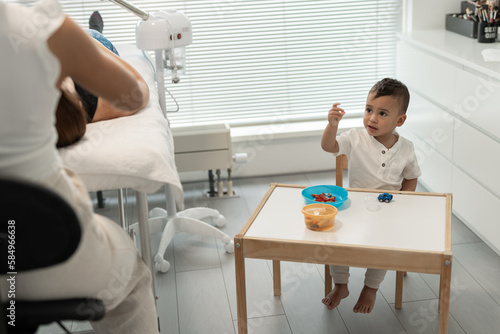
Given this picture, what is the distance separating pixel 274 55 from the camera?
3480 millimetres

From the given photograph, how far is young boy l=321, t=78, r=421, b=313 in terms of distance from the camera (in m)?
2.05

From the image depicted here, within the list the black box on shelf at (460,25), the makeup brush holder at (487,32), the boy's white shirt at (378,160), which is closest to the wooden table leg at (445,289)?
the boy's white shirt at (378,160)

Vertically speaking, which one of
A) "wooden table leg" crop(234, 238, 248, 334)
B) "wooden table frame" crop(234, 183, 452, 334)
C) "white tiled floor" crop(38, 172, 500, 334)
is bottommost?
"white tiled floor" crop(38, 172, 500, 334)

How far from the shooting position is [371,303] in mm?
2033

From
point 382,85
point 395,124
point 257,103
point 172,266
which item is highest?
point 382,85

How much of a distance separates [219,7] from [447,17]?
1224 mm

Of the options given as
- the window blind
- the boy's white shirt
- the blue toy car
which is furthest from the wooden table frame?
the window blind

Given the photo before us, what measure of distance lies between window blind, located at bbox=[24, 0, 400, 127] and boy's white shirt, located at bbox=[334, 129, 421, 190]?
4.78 feet

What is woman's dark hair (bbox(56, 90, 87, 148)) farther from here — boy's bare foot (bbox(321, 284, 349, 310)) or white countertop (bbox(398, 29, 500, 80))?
white countertop (bbox(398, 29, 500, 80))

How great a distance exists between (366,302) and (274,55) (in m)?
1.82

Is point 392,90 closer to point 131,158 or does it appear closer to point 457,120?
point 457,120

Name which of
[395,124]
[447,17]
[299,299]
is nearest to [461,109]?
[395,124]

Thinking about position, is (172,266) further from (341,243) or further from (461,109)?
(461,109)

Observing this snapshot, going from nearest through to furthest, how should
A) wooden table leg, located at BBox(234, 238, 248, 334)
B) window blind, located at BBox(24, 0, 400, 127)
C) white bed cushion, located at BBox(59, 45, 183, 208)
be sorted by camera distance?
white bed cushion, located at BBox(59, 45, 183, 208), wooden table leg, located at BBox(234, 238, 248, 334), window blind, located at BBox(24, 0, 400, 127)
